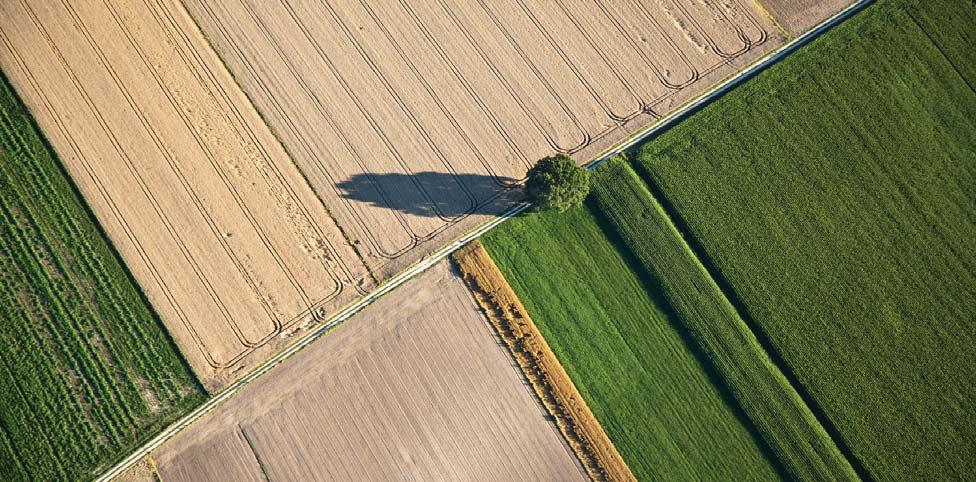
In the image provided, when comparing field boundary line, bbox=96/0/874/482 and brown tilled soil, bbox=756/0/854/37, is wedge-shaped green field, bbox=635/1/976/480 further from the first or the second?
brown tilled soil, bbox=756/0/854/37

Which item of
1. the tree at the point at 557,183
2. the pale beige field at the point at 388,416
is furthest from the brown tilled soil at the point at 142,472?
the tree at the point at 557,183

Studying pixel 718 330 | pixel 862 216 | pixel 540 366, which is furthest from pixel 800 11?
pixel 540 366

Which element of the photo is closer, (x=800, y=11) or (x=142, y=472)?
(x=142, y=472)

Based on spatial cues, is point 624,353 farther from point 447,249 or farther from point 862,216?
point 862,216

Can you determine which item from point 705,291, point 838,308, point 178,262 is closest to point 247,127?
point 178,262

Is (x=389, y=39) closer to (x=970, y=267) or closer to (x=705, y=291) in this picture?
(x=705, y=291)

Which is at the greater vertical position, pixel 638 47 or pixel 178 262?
pixel 178 262

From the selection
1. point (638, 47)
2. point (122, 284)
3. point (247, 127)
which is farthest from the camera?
point (638, 47)
